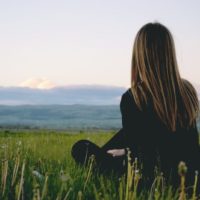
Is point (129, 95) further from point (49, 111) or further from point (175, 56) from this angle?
point (49, 111)

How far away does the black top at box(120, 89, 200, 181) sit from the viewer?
18.0ft

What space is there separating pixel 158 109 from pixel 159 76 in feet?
0.94

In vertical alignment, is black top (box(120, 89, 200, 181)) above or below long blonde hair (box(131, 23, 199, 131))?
below

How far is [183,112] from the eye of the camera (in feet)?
18.2

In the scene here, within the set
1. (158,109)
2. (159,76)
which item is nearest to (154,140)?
(158,109)

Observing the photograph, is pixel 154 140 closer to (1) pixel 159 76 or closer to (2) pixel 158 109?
(2) pixel 158 109

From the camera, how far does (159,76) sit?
17.7 feet

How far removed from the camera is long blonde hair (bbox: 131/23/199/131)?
541 cm

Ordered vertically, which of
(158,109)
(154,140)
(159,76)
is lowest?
(154,140)

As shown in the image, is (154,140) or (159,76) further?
(154,140)

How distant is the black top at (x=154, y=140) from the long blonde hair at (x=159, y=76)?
2.8 inches

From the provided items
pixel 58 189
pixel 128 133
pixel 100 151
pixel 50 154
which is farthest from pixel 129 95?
pixel 50 154

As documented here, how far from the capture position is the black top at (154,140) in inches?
216

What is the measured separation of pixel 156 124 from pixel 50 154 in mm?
3177
